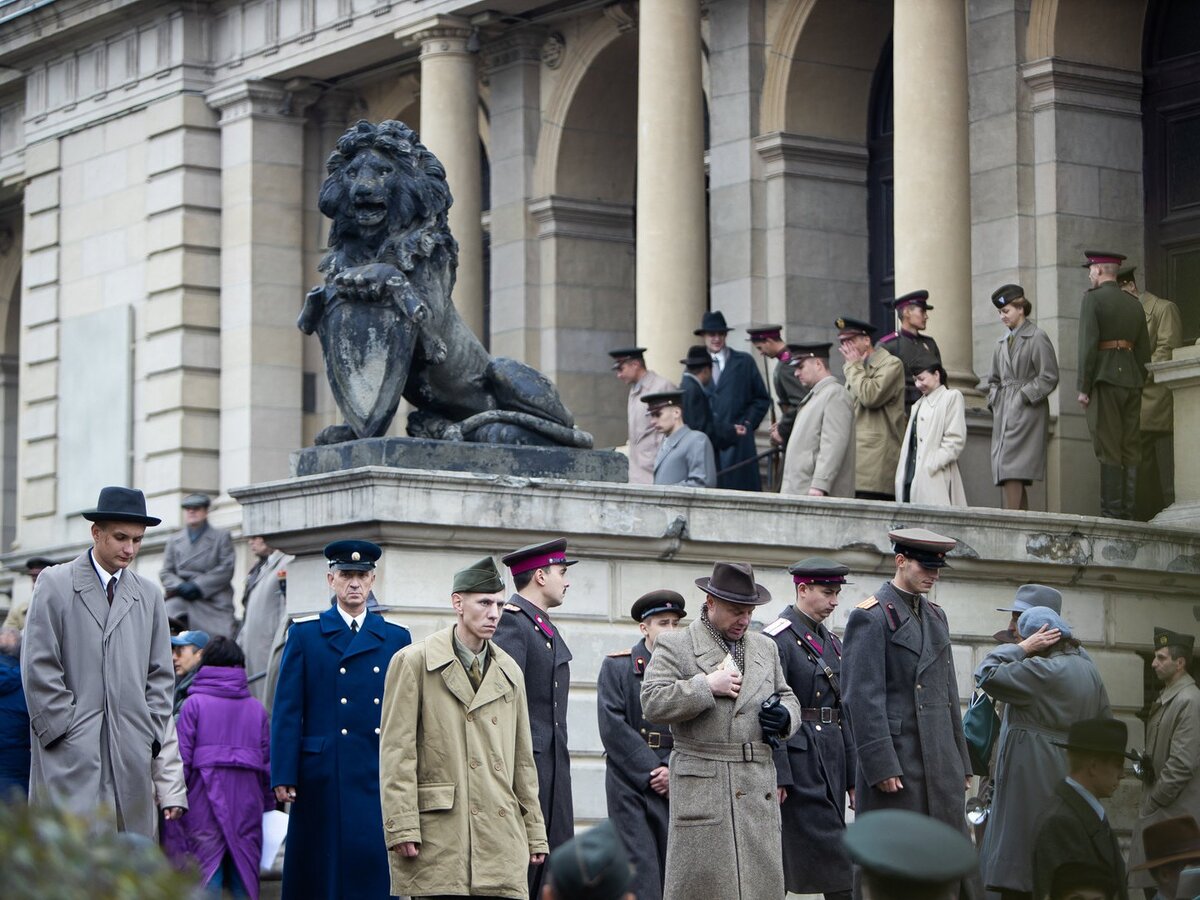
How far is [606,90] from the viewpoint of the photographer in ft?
92.9

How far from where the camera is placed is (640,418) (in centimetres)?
1944

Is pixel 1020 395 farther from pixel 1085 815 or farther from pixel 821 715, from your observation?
pixel 1085 815

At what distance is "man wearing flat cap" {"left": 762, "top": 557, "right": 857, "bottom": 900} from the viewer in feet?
35.4

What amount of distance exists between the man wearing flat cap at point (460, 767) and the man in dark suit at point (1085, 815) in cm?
196

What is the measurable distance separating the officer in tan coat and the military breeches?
4.95ft

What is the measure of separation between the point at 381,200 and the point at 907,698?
14.0ft

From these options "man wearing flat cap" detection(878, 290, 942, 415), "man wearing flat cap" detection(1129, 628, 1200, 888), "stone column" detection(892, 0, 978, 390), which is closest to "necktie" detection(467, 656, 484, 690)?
"man wearing flat cap" detection(1129, 628, 1200, 888)

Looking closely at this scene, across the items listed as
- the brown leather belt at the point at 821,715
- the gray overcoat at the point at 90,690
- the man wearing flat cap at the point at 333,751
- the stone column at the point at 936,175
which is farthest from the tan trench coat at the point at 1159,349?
the gray overcoat at the point at 90,690

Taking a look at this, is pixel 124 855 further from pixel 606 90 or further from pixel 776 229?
pixel 606 90

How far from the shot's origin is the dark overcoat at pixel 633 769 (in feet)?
35.8

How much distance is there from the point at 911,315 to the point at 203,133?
1488 cm

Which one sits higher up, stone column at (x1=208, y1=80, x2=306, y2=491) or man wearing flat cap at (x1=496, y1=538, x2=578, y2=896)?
stone column at (x1=208, y1=80, x2=306, y2=491)

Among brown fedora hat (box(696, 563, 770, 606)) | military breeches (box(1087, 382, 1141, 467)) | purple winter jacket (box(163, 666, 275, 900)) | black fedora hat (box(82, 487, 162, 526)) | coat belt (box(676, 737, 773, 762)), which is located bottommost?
purple winter jacket (box(163, 666, 275, 900))

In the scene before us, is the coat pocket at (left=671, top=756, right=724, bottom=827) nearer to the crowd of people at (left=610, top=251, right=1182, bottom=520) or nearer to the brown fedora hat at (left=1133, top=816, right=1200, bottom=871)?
the brown fedora hat at (left=1133, top=816, right=1200, bottom=871)
